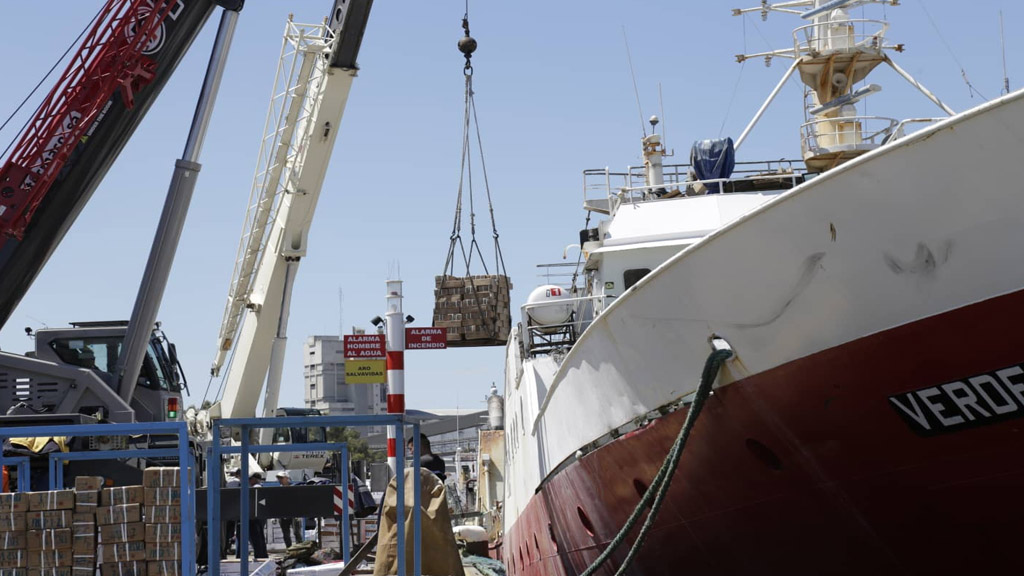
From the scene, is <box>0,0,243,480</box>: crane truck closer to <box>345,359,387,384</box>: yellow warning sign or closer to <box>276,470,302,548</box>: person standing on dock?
<box>276,470,302,548</box>: person standing on dock

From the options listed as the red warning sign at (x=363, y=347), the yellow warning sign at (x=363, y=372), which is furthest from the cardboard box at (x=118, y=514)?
the yellow warning sign at (x=363, y=372)

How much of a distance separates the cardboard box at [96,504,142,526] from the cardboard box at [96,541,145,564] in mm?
166

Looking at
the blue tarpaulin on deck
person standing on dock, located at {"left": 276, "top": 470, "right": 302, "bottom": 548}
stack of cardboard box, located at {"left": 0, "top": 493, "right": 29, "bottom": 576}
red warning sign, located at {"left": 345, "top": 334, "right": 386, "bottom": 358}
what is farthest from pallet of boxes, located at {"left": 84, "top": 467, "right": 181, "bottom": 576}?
red warning sign, located at {"left": 345, "top": 334, "right": 386, "bottom": 358}


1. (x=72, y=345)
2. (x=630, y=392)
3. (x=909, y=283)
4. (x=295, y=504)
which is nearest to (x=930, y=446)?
(x=909, y=283)

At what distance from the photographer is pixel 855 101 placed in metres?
15.1

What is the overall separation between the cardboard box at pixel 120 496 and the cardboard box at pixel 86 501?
0.05m

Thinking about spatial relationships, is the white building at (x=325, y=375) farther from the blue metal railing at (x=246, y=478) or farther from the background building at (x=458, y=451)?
the blue metal railing at (x=246, y=478)

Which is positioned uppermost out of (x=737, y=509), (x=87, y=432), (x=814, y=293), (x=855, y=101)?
(x=855, y=101)

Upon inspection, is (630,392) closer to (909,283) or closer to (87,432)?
(909,283)

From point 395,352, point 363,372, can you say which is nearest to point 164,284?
point 395,352

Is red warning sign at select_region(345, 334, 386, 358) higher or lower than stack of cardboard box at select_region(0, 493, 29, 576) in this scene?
higher

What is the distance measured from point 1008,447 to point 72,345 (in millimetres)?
13443

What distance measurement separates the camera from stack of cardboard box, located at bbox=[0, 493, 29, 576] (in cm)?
882

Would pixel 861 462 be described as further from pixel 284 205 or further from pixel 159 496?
pixel 284 205
